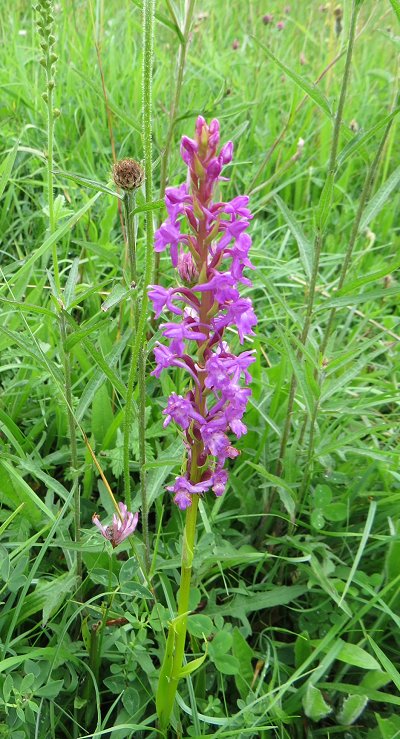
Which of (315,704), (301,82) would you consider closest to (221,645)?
(315,704)

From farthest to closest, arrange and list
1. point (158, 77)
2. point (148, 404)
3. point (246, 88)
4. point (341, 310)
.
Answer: point (246, 88), point (158, 77), point (341, 310), point (148, 404)

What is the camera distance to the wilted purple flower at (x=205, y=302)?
116 cm

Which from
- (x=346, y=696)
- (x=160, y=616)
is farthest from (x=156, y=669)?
(x=346, y=696)

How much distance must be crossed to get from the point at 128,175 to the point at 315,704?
1.42 metres

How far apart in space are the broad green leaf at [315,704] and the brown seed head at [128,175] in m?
1.35

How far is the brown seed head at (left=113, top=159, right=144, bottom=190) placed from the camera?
1.44 metres

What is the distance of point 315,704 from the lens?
1.70 metres

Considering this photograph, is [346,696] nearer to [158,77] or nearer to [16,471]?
[16,471]

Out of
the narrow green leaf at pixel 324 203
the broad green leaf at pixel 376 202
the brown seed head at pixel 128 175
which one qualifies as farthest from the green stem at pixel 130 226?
the broad green leaf at pixel 376 202

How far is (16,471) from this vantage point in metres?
1.86

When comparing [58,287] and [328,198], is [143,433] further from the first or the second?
[328,198]

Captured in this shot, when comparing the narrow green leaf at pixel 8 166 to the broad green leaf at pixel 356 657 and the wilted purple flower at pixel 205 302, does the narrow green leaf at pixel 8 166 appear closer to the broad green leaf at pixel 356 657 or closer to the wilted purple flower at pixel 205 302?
the wilted purple flower at pixel 205 302

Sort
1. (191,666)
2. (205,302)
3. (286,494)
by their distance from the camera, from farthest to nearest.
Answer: (286,494) → (191,666) → (205,302)

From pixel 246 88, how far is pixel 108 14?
5.89ft
